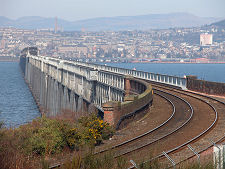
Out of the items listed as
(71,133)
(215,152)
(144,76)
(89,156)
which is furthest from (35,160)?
(144,76)

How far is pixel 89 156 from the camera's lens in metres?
14.1

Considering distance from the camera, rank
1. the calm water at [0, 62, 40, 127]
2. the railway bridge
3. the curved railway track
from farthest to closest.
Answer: the calm water at [0, 62, 40, 127], the curved railway track, the railway bridge

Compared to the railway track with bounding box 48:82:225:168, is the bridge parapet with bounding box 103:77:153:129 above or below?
above

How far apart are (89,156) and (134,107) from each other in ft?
47.2

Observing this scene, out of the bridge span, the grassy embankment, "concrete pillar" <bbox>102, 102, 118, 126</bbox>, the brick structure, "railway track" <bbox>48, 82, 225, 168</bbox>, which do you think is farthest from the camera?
the brick structure

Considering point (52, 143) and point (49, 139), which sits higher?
point (49, 139)

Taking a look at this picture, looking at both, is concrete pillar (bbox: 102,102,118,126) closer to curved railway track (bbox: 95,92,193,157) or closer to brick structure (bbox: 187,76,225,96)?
curved railway track (bbox: 95,92,193,157)

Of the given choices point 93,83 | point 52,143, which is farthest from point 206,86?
point 52,143

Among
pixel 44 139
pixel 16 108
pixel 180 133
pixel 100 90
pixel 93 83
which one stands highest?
pixel 44 139

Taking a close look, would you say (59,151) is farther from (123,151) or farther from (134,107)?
(134,107)

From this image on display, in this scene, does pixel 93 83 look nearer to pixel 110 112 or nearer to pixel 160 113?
pixel 160 113

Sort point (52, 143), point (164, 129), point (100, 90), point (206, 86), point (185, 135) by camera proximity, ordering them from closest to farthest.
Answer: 1. point (52, 143)
2. point (185, 135)
3. point (164, 129)
4. point (206, 86)
5. point (100, 90)

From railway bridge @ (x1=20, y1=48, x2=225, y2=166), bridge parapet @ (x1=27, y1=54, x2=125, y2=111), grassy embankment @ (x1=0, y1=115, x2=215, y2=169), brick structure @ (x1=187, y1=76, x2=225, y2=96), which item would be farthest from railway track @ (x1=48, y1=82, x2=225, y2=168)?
bridge parapet @ (x1=27, y1=54, x2=125, y2=111)

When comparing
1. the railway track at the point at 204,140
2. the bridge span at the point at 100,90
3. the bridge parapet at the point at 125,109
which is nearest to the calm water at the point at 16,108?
the bridge span at the point at 100,90
